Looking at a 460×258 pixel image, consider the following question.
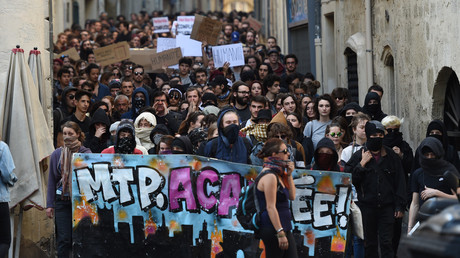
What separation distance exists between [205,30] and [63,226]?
32.2ft

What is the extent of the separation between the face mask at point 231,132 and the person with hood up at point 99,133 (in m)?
2.00

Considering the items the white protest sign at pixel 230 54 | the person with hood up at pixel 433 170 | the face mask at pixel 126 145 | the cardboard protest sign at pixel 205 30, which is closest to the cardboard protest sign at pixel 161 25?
the cardboard protest sign at pixel 205 30

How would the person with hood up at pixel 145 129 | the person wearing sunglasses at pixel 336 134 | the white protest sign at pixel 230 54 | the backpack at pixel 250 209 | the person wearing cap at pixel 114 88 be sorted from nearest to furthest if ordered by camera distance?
the backpack at pixel 250 209 < the person wearing sunglasses at pixel 336 134 < the person with hood up at pixel 145 129 < the person wearing cap at pixel 114 88 < the white protest sign at pixel 230 54

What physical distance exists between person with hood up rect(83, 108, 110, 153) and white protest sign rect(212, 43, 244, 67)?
7079 millimetres

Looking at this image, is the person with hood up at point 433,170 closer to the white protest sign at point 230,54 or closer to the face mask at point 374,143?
the face mask at point 374,143

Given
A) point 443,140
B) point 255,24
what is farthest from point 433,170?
point 255,24

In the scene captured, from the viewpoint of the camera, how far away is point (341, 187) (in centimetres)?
955

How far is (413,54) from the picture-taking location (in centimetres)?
1390

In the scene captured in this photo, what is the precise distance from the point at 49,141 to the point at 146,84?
6.28 metres

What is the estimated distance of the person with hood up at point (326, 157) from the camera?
32.1 feet

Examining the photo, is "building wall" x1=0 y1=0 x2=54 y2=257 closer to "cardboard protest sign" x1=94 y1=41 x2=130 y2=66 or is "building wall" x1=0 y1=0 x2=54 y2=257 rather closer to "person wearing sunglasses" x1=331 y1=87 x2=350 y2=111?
"person wearing sunglasses" x1=331 y1=87 x2=350 y2=111

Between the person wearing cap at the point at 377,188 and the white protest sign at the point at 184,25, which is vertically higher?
the white protest sign at the point at 184,25

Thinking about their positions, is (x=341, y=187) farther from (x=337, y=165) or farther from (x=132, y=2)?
(x=132, y=2)

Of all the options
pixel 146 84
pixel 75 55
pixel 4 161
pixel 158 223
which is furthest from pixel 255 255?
pixel 75 55
